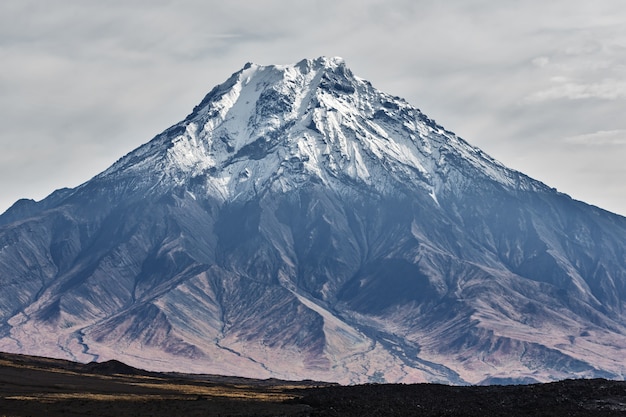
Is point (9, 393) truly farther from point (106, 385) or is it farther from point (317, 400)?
point (317, 400)

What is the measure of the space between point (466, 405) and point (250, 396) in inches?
1365

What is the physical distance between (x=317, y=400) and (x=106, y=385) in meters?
37.1

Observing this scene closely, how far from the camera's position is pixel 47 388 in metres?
138

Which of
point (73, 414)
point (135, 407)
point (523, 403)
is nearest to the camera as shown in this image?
point (73, 414)

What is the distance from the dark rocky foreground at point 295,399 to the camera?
11681cm

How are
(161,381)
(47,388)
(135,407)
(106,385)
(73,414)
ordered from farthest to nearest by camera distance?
(161,381) < (106,385) < (47,388) < (135,407) < (73,414)

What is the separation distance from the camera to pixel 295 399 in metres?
136

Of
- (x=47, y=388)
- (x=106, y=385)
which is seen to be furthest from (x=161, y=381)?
(x=47, y=388)

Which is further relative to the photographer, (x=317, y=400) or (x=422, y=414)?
(x=317, y=400)

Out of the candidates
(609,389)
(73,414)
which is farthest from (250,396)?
(609,389)

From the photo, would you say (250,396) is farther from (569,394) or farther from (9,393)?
(569,394)

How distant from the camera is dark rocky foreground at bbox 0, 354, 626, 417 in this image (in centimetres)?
11681

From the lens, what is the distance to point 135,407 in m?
119

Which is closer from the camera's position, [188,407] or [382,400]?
[188,407]
